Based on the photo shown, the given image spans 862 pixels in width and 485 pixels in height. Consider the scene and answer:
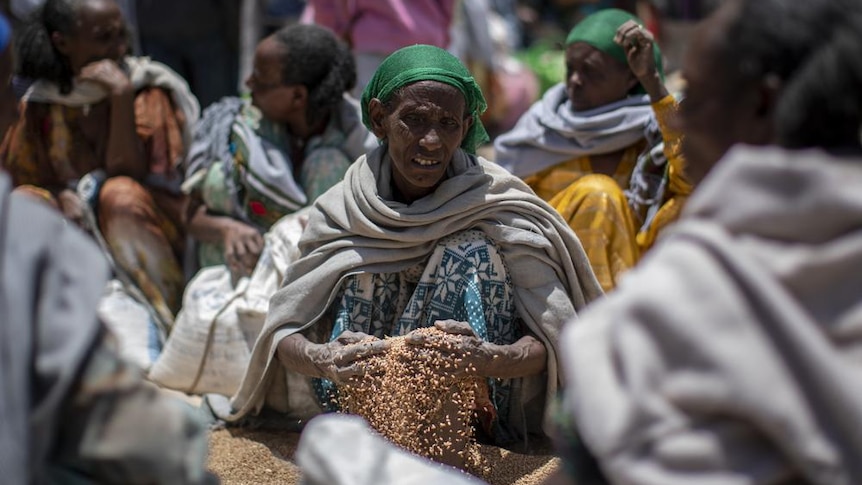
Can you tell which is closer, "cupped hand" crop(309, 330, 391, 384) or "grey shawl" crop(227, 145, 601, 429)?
"cupped hand" crop(309, 330, 391, 384)

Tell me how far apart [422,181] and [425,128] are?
0.20 metres

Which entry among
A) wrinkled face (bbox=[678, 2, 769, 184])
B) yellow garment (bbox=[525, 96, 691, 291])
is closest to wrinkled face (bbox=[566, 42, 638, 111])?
yellow garment (bbox=[525, 96, 691, 291])

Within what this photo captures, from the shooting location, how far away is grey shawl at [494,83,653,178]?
226 inches

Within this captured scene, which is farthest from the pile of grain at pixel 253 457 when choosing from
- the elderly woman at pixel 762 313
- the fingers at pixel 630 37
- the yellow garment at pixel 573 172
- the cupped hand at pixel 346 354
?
the elderly woman at pixel 762 313

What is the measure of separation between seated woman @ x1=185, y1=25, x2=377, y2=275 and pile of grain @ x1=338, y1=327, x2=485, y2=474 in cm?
168

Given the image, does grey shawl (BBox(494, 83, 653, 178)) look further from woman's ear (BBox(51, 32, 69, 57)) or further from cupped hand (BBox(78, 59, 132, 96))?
woman's ear (BBox(51, 32, 69, 57))

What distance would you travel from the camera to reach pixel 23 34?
6469mm

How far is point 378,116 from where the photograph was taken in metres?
4.68

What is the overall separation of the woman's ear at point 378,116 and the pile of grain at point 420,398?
869mm

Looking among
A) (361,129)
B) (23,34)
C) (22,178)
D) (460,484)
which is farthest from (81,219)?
(460,484)

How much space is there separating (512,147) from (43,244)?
3.87 meters

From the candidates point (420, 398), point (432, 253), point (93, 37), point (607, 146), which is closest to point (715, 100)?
point (420, 398)

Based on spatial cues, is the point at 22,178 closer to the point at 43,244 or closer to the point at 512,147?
the point at 512,147

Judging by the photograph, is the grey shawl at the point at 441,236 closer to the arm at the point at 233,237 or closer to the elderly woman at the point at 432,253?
the elderly woman at the point at 432,253
